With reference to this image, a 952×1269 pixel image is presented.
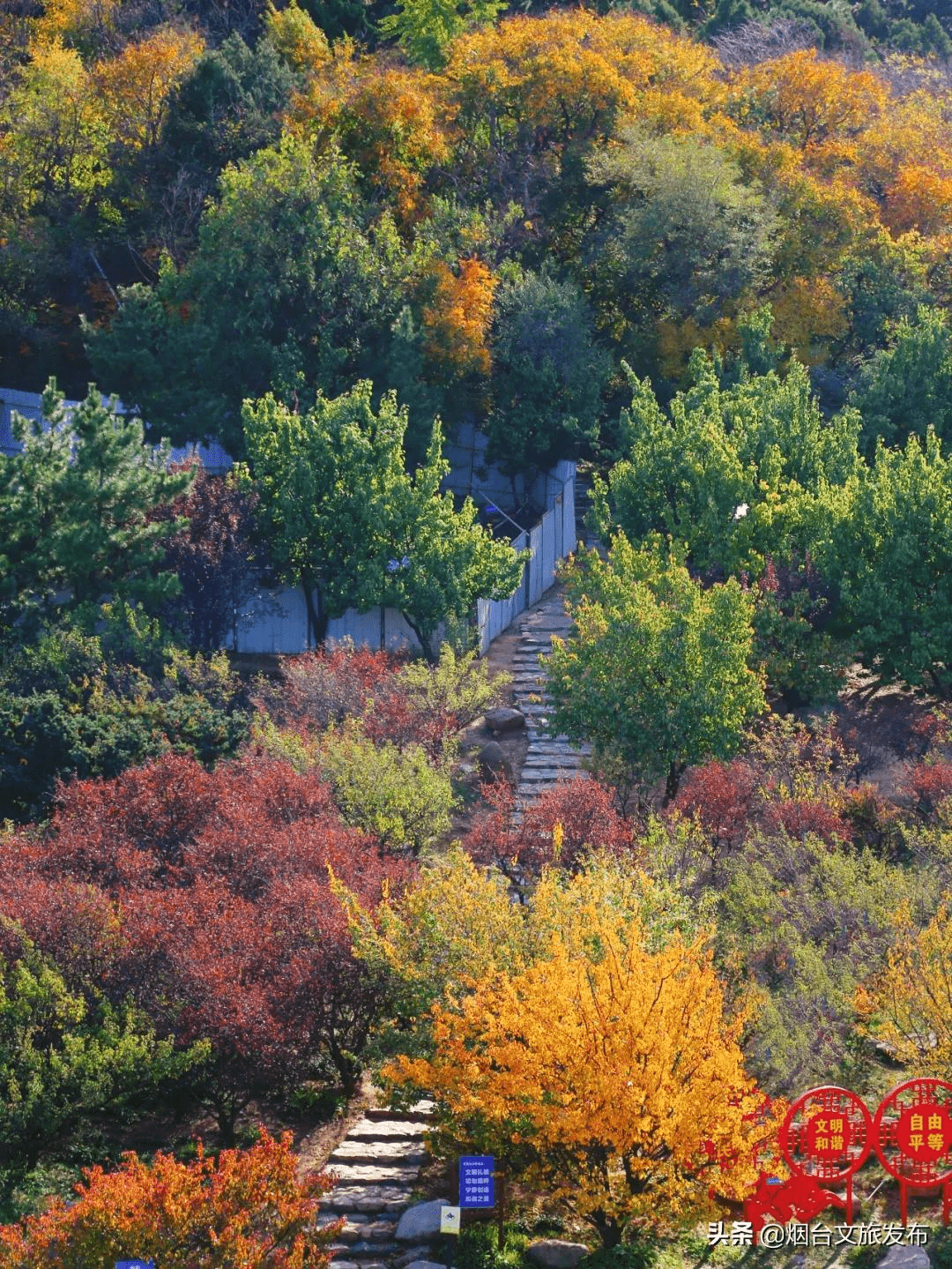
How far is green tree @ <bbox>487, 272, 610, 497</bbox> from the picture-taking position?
141 feet

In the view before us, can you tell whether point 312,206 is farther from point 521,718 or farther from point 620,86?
point 521,718

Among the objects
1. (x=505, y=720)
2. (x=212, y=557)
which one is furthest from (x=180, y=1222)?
(x=212, y=557)

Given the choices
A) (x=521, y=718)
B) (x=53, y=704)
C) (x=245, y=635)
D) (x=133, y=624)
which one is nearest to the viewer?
(x=53, y=704)

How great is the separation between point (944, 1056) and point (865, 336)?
2899 centimetres

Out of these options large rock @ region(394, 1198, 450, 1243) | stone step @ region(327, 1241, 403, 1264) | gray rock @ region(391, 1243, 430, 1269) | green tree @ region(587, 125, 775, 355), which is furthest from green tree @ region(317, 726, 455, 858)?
green tree @ region(587, 125, 775, 355)

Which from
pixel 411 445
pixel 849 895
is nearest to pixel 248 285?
pixel 411 445

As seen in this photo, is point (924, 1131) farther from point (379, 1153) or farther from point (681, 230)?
point (681, 230)

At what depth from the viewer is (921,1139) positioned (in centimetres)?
1898

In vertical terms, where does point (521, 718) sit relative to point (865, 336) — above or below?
below

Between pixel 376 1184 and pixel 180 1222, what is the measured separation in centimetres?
410

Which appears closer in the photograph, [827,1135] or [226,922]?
[827,1135]

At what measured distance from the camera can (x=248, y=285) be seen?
40.9 meters

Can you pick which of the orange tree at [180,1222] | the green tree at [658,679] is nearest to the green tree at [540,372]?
the green tree at [658,679]

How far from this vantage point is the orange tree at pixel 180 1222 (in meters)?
18.0
